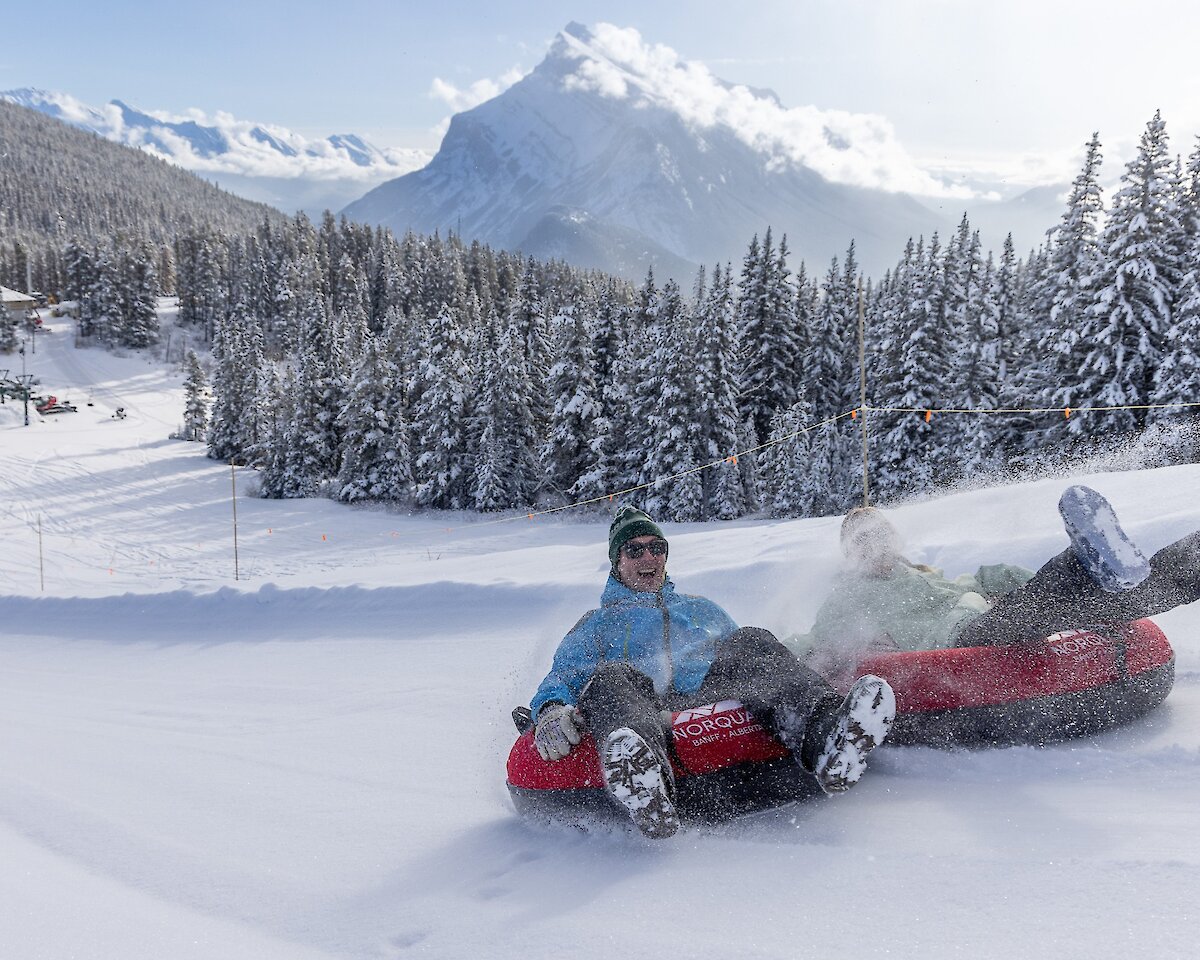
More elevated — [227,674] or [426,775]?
[426,775]

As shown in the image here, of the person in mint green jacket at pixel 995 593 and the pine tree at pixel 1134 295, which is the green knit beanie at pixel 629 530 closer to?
the person in mint green jacket at pixel 995 593

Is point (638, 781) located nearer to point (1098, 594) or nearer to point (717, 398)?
point (1098, 594)

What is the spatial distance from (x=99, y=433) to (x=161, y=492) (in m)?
20.0

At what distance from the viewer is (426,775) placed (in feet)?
16.6

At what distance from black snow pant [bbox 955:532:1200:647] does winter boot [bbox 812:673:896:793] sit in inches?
44.1

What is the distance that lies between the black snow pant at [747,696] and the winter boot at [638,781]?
0.48 ft

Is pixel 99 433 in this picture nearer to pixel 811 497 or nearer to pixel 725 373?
pixel 725 373

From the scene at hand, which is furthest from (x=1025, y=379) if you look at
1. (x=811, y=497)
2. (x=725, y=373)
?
(x=725, y=373)

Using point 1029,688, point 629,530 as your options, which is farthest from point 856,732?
point 629,530

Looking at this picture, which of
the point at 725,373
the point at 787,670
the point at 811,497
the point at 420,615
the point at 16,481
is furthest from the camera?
the point at 16,481

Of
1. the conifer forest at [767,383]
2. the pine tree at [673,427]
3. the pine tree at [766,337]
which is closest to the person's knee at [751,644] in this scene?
the conifer forest at [767,383]

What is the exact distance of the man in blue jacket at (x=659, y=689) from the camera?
126 inches

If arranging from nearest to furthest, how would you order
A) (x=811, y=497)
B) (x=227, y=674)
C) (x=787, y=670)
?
(x=787, y=670)
(x=227, y=674)
(x=811, y=497)

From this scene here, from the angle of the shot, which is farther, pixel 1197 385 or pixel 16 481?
pixel 16 481
